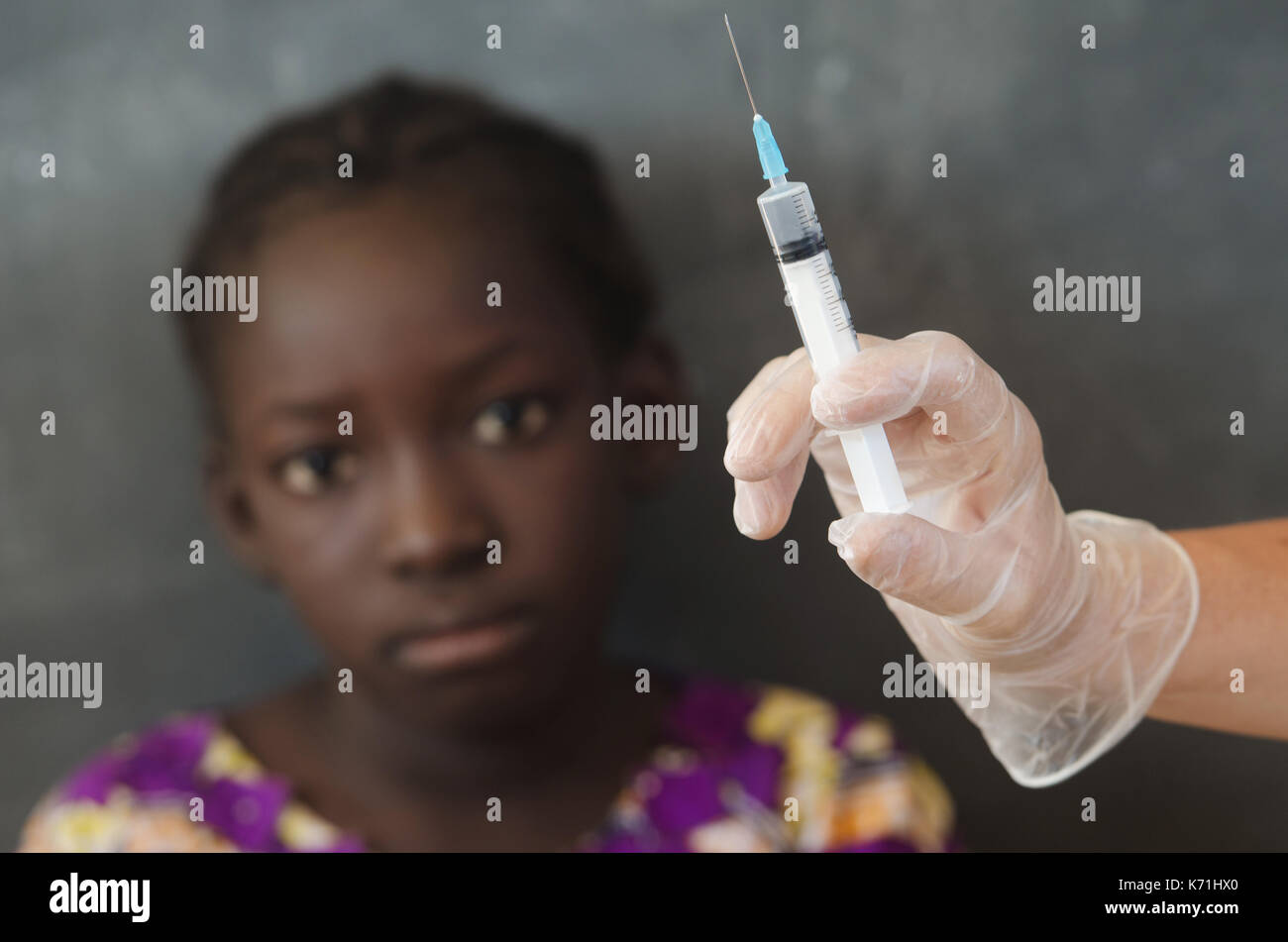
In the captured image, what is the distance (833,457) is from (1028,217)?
2.17 feet

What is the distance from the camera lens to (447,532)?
1.14 metres

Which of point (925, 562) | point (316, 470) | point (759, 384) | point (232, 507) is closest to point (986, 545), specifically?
point (925, 562)

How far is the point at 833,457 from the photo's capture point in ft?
2.47

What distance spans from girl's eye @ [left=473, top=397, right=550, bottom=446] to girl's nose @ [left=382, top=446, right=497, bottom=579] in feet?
0.15

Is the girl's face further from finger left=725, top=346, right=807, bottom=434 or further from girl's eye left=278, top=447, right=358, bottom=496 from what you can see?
finger left=725, top=346, right=807, bottom=434

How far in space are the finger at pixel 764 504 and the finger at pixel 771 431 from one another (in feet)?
0.07

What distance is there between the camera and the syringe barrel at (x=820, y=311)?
2.06 ft

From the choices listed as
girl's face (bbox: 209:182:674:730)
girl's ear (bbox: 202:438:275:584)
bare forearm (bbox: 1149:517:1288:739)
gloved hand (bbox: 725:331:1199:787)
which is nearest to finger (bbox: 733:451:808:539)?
gloved hand (bbox: 725:331:1199:787)

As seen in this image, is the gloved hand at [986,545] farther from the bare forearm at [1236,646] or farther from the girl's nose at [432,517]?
the girl's nose at [432,517]

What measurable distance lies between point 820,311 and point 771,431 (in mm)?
76

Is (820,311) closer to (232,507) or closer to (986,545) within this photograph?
(986,545)

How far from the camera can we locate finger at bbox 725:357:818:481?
0.64 m

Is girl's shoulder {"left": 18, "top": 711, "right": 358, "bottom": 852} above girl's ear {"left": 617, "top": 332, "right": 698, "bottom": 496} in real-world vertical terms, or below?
below
